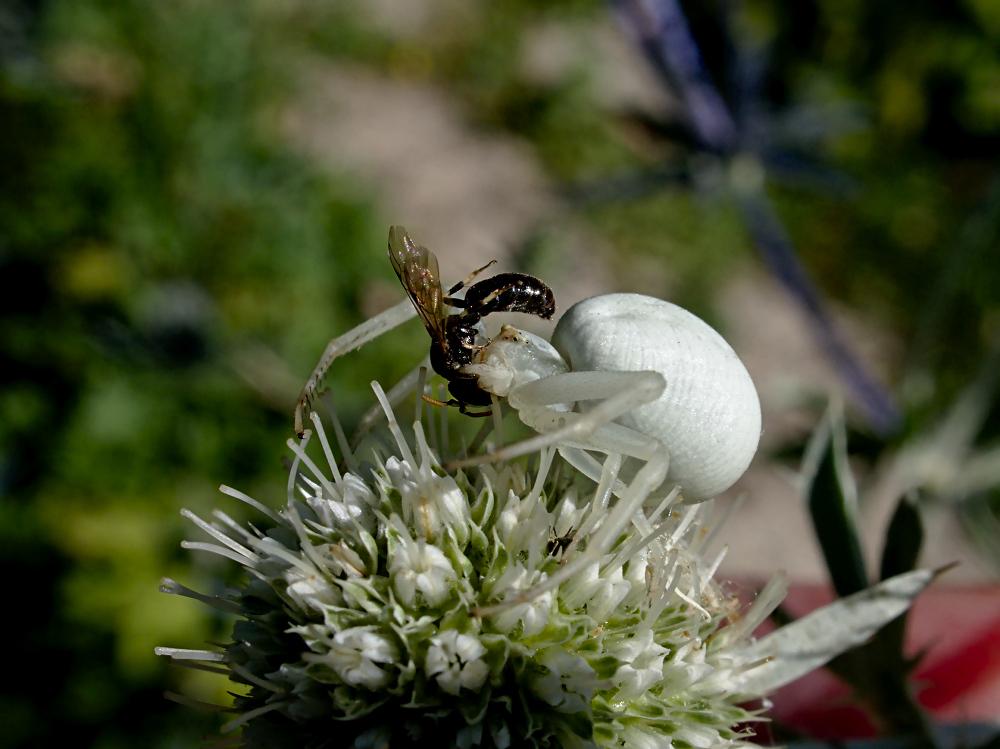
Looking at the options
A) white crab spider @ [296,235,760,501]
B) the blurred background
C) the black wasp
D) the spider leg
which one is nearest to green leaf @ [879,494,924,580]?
the blurred background

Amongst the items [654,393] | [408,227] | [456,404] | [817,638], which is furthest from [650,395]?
[408,227]

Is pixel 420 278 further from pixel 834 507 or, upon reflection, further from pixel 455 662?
pixel 834 507

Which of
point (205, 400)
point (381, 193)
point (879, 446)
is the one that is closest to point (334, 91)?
point (381, 193)

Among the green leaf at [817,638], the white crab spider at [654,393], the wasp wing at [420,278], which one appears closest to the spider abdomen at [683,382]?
the white crab spider at [654,393]

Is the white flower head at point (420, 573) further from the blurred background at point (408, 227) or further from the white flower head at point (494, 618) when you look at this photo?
the blurred background at point (408, 227)

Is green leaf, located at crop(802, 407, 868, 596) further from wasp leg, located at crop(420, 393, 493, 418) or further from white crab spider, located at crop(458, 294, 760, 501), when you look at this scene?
wasp leg, located at crop(420, 393, 493, 418)

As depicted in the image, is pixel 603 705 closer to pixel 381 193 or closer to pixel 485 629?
pixel 485 629
